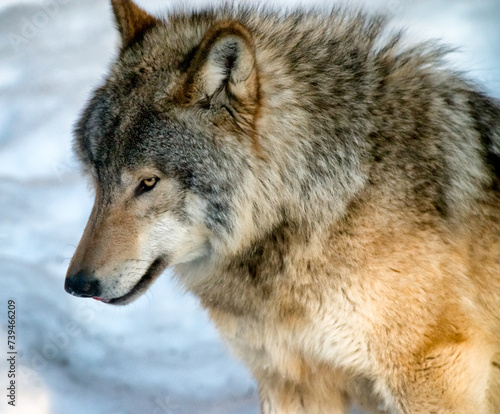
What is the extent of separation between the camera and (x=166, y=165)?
8.60 ft

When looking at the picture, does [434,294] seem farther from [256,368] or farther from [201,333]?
[201,333]

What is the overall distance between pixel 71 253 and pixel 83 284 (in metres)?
2.56

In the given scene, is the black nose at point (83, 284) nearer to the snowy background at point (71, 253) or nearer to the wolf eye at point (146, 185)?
the wolf eye at point (146, 185)

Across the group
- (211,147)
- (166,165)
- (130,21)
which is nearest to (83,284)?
(166,165)

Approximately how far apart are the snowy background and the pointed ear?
1.33 ft

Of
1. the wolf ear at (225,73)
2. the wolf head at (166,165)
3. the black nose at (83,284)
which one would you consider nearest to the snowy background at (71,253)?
the wolf head at (166,165)

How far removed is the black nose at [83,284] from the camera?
2559 mm

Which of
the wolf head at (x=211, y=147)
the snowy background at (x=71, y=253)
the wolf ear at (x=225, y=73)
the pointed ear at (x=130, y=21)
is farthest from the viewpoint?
the snowy background at (x=71, y=253)

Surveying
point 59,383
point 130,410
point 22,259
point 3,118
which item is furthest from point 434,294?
point 3,118

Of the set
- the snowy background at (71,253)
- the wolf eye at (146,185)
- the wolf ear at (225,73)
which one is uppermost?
the wolf ear at (225,73)

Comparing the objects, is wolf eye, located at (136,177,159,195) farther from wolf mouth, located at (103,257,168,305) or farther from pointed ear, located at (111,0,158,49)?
pointed ear, located at (111,0,158,49)

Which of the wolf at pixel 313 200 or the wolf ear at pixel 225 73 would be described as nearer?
the wolf ear at pixel 225 73

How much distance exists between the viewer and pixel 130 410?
402cm

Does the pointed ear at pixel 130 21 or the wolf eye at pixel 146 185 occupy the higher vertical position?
the pointed ear at pixel 130 21
